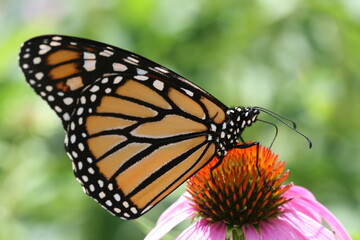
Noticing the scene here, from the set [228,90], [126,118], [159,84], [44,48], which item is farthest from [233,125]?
[228,90]

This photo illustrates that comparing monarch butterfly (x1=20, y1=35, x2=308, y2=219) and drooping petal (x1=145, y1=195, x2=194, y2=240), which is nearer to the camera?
drooping petal (x1=145, y1=195, x2=194, y2=240)

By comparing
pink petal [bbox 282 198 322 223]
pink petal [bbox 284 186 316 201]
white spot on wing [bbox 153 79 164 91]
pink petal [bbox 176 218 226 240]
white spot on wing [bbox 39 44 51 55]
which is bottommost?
pink petal [bbox 176 218 226 240]

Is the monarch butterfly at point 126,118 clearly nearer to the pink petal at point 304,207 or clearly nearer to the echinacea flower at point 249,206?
the echinacea flower at point 249,206

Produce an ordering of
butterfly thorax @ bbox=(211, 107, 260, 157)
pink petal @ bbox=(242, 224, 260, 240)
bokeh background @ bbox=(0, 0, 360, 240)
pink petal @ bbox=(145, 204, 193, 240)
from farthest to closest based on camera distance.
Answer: bokeh background @ bbox=(0, 0, 360, 240) → butterfly thorax @ bbox=(211, 107, 260, 157) → pink petal @ bbox=(145, 204, 193, 240) → pink petal @ bbox=(242, 224, 260, 240)

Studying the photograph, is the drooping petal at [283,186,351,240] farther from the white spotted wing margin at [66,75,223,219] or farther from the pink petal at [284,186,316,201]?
the white spotted wing margin at [66,75,223,219]

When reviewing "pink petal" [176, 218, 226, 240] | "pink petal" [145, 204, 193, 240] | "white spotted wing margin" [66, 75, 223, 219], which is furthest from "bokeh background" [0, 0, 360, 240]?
"pink petal" [176, 218, 226, 240]

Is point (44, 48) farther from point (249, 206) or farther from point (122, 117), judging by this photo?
point (249, 206)
